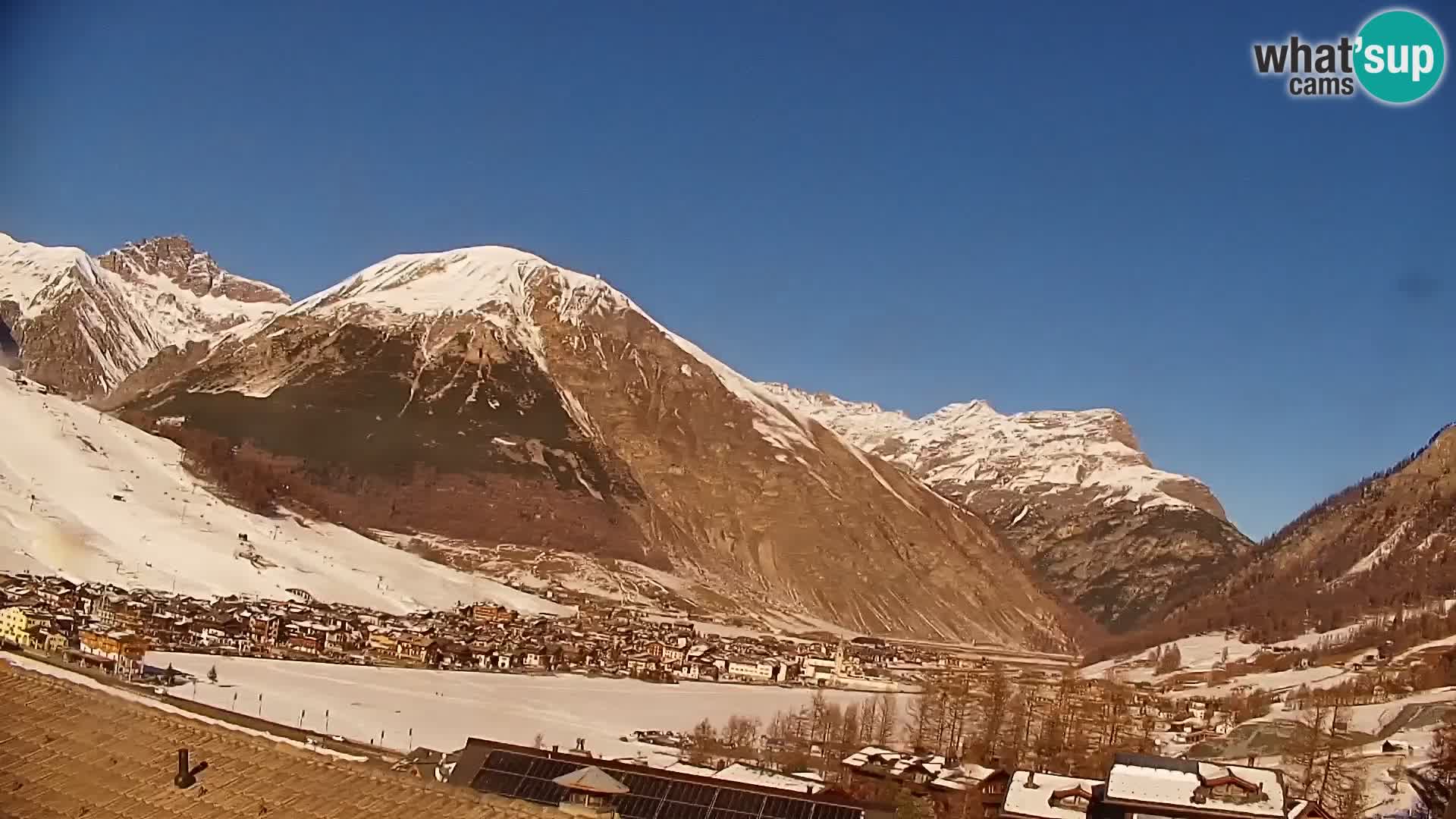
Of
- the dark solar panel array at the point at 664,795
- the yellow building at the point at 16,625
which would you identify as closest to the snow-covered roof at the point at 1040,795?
the dark solar panel array at the point at 664,795

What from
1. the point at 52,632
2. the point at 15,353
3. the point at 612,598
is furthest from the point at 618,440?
the point at 52,632

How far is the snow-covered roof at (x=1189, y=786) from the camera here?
47.7 ft

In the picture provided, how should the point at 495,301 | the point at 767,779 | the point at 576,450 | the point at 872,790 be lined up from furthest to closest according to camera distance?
the point at 495,301
the point at 576,450
the point at 872,790
the point at 767,779

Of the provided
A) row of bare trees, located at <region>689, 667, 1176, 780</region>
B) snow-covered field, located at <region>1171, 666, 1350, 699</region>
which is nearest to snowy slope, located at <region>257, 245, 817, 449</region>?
snow-covered field, located at <region>1171, 666, 1350, 699</region>

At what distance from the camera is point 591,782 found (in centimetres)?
955

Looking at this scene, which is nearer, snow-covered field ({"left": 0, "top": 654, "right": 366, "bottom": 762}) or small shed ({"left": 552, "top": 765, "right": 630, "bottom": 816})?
snow-covered field ({"left": 0, "top": 654, "right": 366, "bottom": 762})

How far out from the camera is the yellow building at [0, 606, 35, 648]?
2381cm

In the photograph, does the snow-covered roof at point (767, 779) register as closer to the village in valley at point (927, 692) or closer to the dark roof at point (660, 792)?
the village in valley at point (927, 692)

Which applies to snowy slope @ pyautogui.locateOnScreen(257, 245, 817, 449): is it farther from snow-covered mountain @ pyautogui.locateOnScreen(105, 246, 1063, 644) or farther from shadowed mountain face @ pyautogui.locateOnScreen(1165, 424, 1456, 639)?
shadowed mountain face @ pyautogui.locateOnScreen(1165, 424, 1456, 639)

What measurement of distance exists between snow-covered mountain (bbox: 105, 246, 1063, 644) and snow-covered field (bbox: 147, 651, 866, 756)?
2997 cm

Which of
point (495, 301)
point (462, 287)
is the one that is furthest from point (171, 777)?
point (462, 287)

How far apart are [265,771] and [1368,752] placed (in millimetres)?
24882

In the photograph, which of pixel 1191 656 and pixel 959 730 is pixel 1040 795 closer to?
pixel 959 730

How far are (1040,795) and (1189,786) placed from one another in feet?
8.50
